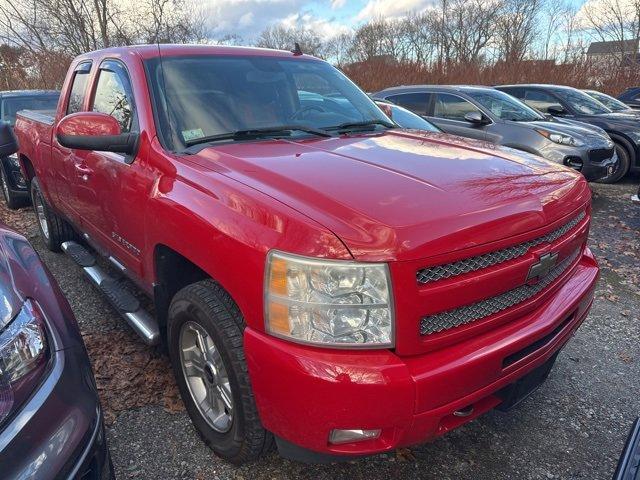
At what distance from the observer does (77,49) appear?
16031 mm

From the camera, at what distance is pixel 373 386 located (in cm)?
154

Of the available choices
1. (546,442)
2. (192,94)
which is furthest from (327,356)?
(192,94)

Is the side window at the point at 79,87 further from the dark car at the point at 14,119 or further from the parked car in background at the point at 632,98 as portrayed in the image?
the parked car in background at the point at 632,98

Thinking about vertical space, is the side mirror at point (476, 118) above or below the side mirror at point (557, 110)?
above

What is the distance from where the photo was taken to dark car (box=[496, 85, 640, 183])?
8227 millimetres

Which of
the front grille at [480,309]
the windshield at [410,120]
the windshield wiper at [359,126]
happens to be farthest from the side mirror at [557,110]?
the front grille at [480,309]

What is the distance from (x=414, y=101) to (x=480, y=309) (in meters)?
7.22

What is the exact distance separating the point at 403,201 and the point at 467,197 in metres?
0.27

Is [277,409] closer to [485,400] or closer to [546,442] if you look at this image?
[485,400]

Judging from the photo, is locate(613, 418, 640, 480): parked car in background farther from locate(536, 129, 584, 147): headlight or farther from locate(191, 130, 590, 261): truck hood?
locate(536, 129, 584, 147): headlight

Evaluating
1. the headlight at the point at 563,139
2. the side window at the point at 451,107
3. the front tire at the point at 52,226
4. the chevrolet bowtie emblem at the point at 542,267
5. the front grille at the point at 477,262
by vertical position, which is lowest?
the front tire at the point at 52,226

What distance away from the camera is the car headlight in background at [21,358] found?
1.30 metres

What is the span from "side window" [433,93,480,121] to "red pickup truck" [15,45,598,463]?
5148 millimetres

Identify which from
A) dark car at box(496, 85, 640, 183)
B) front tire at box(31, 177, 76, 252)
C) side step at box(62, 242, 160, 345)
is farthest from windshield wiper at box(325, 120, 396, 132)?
dark car at box(496, 85, 640, 183)
